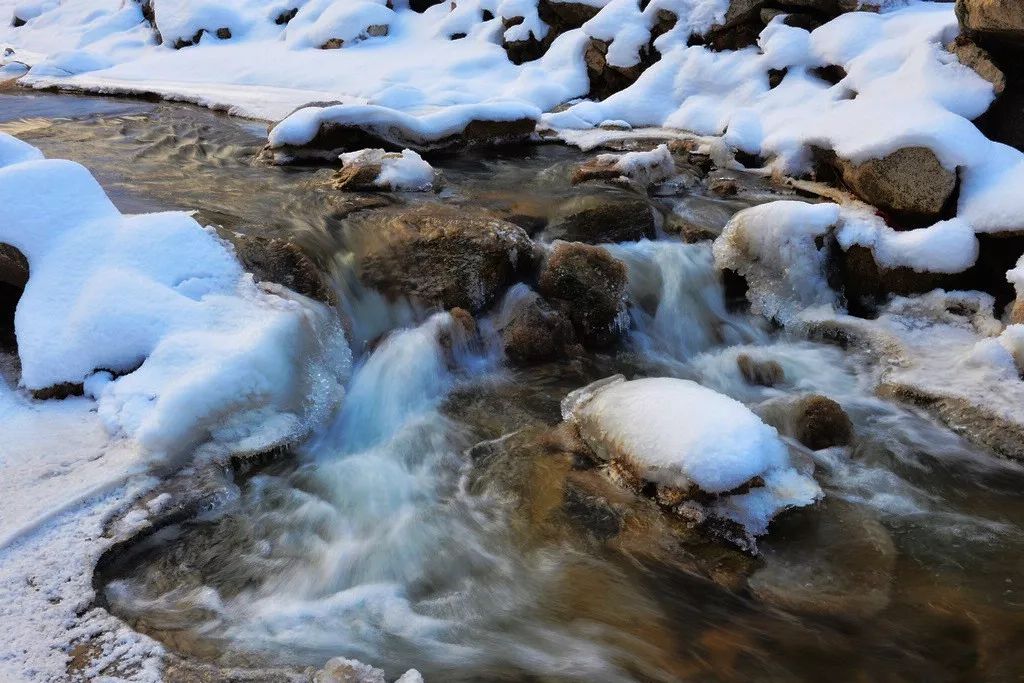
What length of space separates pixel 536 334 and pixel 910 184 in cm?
327

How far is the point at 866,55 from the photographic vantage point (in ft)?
23.8

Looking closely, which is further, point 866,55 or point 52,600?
point 866,55

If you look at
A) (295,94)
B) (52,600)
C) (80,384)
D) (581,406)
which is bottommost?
(581,406)

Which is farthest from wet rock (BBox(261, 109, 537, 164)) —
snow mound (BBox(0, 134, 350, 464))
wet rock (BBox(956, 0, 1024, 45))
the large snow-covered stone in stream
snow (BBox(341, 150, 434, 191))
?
the large snow-covered stone in stream

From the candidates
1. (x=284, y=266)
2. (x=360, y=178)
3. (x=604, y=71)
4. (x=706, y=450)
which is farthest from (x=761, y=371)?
(x=604, y=71)

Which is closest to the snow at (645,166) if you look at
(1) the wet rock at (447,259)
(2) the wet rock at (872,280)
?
(2) the wet rock at (872,280)

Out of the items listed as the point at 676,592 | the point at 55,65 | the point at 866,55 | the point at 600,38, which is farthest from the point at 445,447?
the point at 55,65

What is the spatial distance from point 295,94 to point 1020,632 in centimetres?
1107

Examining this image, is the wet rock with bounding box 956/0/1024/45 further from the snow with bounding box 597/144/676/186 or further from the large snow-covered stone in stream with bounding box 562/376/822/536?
the large snow-covered stone in stream with bounding box 562/376/822/536

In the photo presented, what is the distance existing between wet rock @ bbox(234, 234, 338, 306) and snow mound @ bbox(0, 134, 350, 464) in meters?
0.16

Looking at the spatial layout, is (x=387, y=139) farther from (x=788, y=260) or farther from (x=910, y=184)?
(x=910, y=184)

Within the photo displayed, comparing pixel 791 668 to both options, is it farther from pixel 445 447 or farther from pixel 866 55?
pixel 866 55

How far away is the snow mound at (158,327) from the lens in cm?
326

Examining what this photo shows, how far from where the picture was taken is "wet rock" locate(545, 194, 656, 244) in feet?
17.9
